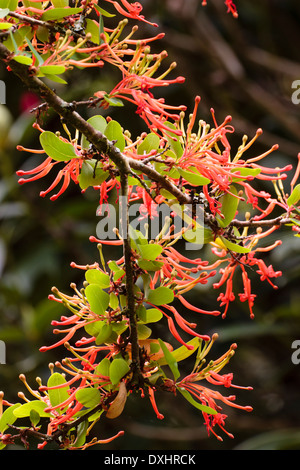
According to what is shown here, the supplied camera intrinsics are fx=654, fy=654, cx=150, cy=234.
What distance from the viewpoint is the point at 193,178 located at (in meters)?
0.53

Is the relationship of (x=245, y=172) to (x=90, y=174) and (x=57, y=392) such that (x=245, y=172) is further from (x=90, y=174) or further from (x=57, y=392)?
(x=57, y=392)

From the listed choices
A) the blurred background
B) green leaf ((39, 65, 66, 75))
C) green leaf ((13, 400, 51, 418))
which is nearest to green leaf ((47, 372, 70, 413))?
green leaf ((13, 400, 51, 418))

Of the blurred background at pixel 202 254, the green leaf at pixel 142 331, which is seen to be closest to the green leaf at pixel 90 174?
the green leaf at pixel 142 331

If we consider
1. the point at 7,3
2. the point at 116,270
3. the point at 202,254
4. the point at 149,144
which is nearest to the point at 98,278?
the point at 116,270

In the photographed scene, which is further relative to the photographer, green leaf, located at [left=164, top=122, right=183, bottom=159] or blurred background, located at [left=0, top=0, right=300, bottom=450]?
blurred background, located at [left=0, top=0, right=300, bottom=450]

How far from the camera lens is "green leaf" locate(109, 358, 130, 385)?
52 centimetres

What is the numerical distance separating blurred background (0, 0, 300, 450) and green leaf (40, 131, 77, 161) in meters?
0.90

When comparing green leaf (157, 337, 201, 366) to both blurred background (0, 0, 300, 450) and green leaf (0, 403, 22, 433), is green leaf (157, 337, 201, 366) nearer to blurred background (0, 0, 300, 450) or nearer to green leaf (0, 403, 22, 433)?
green leaf (0, 403, 22, 433)

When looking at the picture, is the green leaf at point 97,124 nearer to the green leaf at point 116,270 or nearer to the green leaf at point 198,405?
the green leaf at point 116,270

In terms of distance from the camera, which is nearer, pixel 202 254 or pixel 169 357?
pixel 169 357

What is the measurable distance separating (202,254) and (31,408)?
993 mm

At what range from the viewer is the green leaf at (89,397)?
52 cm

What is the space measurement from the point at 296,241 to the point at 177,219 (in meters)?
0.77

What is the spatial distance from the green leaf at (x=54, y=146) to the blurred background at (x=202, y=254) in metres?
0.90
